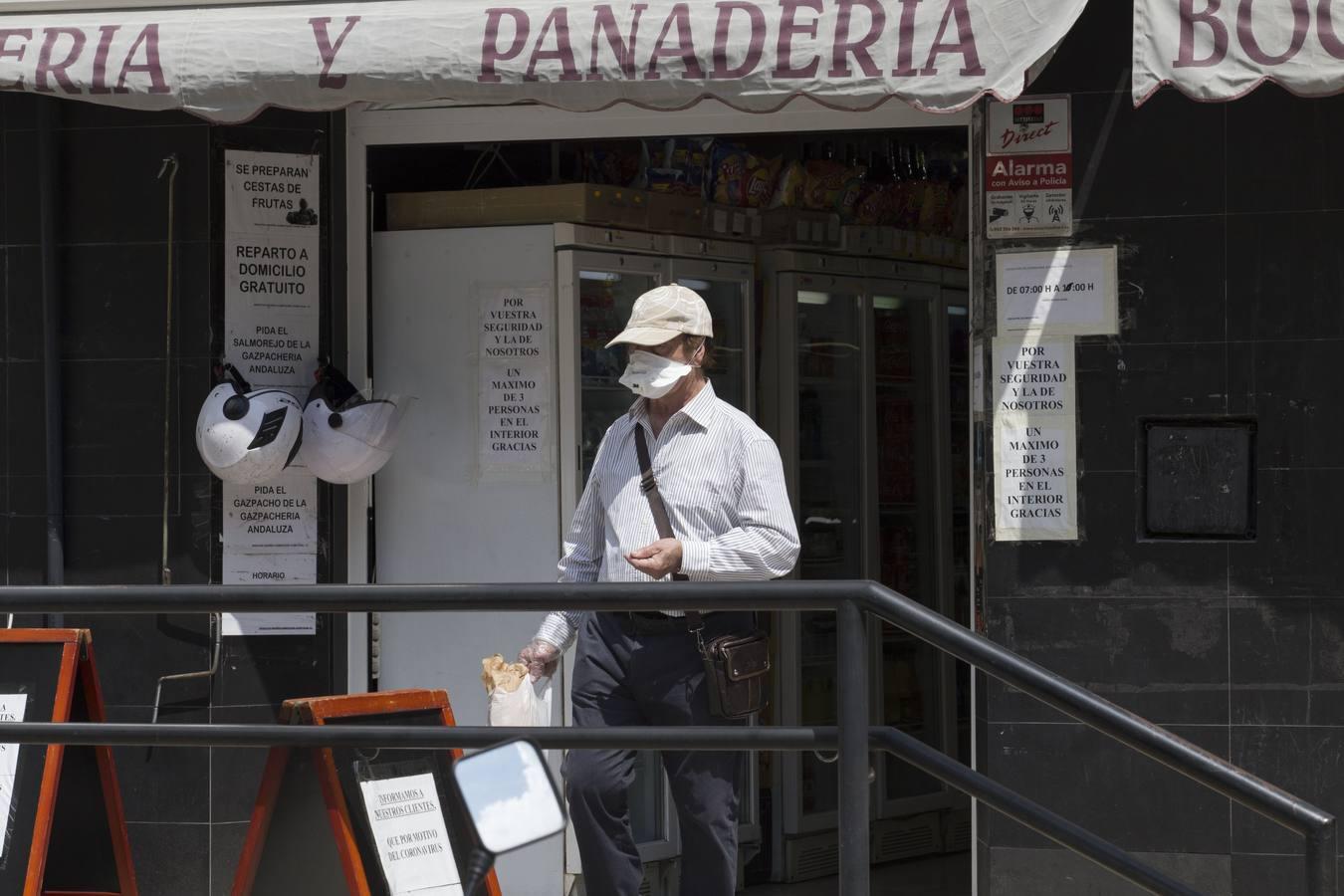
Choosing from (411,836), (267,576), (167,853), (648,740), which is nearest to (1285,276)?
(648,740)

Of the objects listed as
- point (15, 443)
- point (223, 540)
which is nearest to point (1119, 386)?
point (223, 540)

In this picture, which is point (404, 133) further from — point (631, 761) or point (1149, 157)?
point (631, 761)

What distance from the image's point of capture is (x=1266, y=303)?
521 cm

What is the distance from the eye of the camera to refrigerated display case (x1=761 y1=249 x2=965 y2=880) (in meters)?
6.80

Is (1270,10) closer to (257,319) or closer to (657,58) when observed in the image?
(657,58)

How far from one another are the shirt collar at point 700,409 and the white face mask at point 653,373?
0.23ft

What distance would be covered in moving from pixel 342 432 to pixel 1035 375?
2283 mm

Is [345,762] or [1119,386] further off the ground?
[1119,386]

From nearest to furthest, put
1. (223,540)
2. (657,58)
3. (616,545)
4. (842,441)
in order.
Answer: (616,545) < (657,58) < (223,540) < (842,441)

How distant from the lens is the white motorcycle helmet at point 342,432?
557 centimetres

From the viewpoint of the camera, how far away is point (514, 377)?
603 cm

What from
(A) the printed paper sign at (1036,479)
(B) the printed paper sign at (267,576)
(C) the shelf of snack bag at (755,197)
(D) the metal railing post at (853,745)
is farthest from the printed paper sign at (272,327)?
(D) the metal railing post at (853,745)

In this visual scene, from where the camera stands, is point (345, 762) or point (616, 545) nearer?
point (616, 545)

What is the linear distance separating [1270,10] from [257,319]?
3.37 metres
